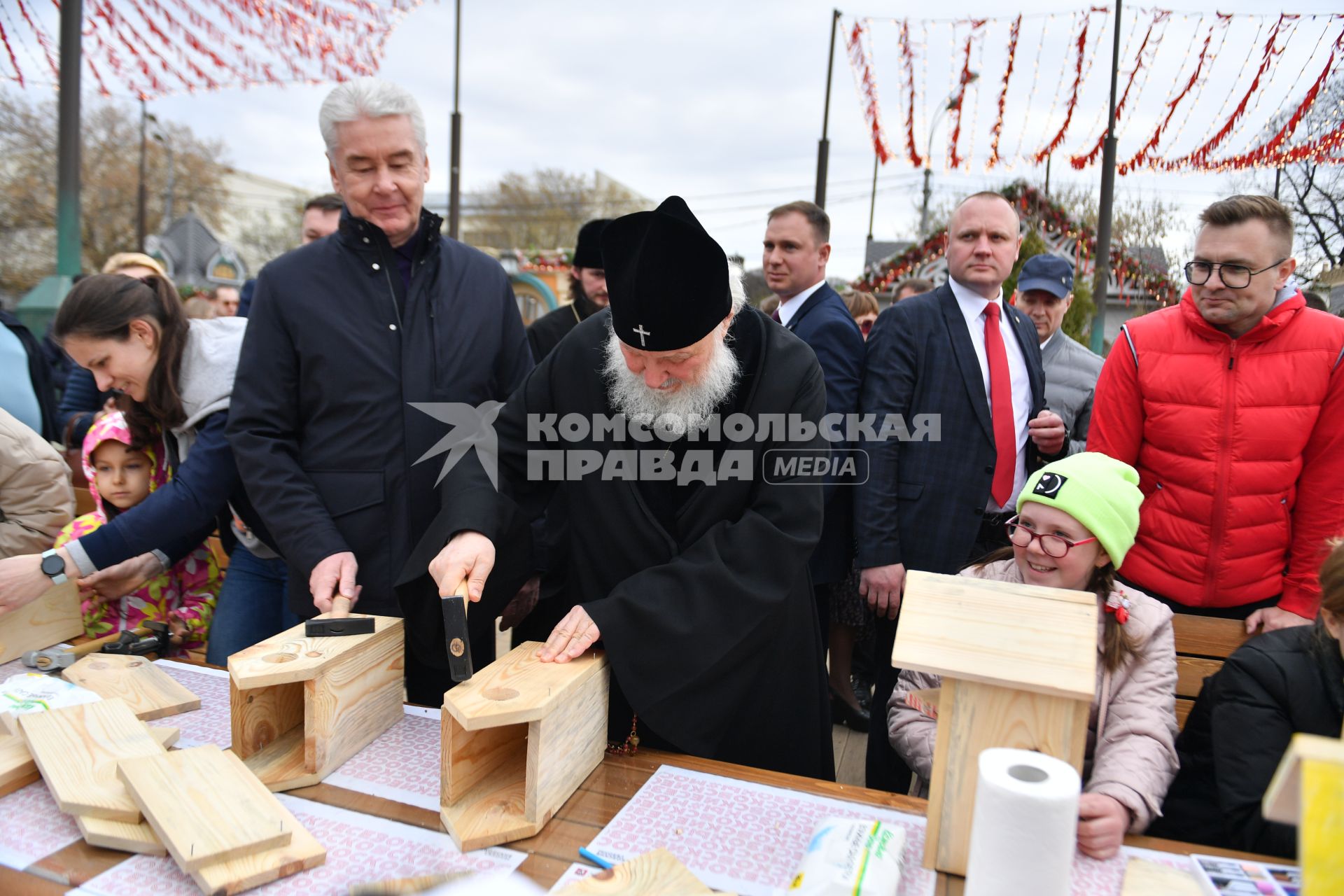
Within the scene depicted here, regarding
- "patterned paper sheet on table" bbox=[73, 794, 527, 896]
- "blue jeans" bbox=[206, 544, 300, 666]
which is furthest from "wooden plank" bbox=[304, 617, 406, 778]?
"blue jeans" bbox=[206, 544, 300, 666]

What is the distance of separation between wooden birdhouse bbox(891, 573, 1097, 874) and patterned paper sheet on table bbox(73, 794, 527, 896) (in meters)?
0.67

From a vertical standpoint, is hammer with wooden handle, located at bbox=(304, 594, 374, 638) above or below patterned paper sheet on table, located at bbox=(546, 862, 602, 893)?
above

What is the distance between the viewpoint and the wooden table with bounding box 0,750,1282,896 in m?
1.28

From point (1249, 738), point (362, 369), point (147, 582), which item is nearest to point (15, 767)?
point (362, 369)

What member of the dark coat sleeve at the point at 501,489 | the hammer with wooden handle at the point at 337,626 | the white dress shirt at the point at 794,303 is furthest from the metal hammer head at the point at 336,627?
the white dress shirt at the point at 794,303

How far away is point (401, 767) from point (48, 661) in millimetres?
1007

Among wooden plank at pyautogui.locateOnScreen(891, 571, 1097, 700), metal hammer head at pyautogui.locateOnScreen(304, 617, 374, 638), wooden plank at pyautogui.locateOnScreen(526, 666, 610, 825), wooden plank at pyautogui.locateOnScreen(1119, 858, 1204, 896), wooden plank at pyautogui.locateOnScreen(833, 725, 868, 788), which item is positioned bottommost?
wooden plank at pyautogui.locateOnScreen(833, 725, 868, 788)

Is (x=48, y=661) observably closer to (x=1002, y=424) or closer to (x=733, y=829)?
(x=733, y=829)

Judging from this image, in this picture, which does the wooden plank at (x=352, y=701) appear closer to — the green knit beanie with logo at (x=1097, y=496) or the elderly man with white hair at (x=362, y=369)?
the elderly man with white hair at (x=362, y=369)

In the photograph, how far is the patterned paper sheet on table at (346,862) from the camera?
1.25 metres

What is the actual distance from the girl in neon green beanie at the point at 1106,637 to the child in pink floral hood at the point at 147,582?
209cm

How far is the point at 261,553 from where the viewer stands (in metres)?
2.47

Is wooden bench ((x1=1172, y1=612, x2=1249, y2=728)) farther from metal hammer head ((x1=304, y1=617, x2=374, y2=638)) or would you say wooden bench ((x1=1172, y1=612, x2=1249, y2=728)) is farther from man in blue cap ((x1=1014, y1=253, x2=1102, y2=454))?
metal hammer head ((x1=304, y1=617, x2=374, y2=638))

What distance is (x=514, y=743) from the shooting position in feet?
5.41
